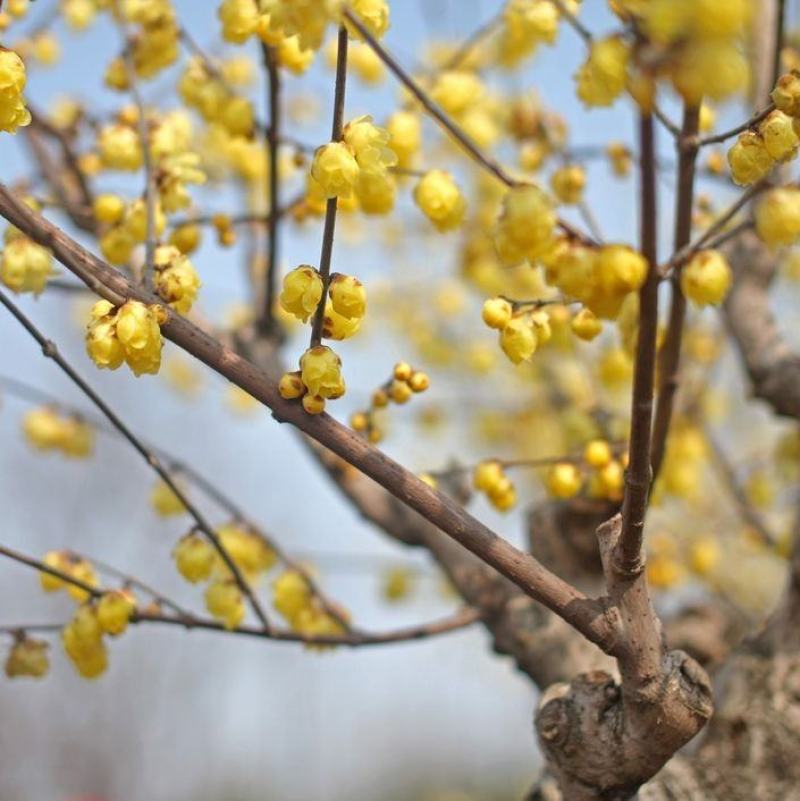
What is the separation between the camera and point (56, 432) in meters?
2.83

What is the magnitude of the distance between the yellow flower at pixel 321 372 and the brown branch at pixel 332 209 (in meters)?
0.03

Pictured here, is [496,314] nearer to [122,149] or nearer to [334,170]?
[334,170]

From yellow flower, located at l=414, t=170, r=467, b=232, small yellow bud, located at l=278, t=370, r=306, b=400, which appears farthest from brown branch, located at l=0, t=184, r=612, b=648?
yellow flower, located at l=414, t=170, r=467, b=232

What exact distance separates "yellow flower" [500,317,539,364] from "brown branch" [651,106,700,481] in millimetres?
228

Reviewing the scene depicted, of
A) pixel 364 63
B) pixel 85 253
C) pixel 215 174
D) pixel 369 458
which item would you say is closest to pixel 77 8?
pixel 364 63

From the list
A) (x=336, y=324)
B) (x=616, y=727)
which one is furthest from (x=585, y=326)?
(x=616, y=727)

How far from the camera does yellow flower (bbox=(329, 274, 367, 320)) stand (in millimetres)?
1394

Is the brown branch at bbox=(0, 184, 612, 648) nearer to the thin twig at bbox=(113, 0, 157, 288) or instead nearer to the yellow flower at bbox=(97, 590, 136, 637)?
the thin twig at bbox=(113, 0, 157, 288)

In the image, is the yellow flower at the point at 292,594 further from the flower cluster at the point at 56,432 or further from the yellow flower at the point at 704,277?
the yellow flower at the point at 704,277

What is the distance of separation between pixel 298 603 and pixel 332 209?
121cm

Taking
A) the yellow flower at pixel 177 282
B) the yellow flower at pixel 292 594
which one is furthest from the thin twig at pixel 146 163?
the yellow flower at pixel 292 594

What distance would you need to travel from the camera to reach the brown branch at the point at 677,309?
1449mm

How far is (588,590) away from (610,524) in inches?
47.6

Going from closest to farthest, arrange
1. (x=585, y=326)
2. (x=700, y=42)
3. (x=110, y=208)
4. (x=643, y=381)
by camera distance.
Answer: (x=700, y=42) → (x=643, y=381) → (x=585, y=326) → (x=110, y=208)
